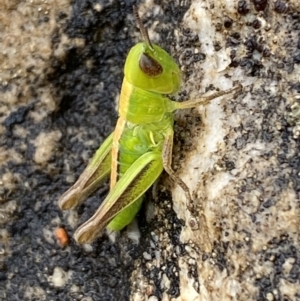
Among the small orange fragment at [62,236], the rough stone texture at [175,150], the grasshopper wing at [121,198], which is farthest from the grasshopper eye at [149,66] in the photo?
the small orange fragment at [62,236]

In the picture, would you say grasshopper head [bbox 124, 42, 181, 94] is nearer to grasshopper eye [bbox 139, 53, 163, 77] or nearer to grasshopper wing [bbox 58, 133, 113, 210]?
grasshopper eye [bbox 139, 53, 163, 77]

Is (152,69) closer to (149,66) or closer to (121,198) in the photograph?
(149,66)

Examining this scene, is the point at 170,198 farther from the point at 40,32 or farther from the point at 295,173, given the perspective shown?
the point at 40,32

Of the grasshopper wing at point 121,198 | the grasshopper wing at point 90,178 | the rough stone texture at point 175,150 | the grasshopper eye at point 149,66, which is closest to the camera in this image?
the rough stone texture at point 175,150

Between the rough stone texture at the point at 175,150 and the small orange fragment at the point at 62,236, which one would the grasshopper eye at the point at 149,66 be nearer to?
the rough stone texture at the point at 175,150

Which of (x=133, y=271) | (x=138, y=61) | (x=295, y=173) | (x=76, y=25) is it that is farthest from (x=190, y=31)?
(x=133, y=271)
